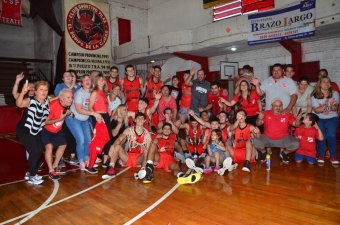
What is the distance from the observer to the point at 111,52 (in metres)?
15.6

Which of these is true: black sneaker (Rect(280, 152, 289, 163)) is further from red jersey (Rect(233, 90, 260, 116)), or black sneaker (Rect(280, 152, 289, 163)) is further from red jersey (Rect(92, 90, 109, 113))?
red jersey (Rect(92, 90, 109, 113))

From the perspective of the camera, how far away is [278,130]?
19.4 feet

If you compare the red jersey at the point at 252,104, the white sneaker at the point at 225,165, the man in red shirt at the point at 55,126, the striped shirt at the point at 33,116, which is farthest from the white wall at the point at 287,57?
the striped shirt at the point at 33,116

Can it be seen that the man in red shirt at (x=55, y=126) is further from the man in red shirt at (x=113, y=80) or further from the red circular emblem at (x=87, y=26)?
the red circular emblem at (x=87, y=26)

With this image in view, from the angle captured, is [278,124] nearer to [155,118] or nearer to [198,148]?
[198,148]

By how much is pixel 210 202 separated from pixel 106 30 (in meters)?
13.8

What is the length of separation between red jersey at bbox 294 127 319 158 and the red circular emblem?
12.3 m

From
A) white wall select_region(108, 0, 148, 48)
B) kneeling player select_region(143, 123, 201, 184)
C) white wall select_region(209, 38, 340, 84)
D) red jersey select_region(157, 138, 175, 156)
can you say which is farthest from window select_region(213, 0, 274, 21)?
red jersey select_region(157, 138, 175, 156)

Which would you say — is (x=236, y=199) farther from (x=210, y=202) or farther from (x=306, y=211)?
(x=306, y=211)

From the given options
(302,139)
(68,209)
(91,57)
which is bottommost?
(68,209)

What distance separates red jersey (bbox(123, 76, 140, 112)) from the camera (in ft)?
22.6

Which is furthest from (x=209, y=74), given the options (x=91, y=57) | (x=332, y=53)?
(x=91, y=57)

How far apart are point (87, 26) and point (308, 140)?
42.2 feet

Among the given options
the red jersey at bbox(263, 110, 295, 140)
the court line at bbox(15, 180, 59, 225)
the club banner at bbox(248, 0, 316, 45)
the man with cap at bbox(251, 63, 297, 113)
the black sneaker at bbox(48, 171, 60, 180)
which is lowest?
the court line at bbox(15, 180, 59, 225)
